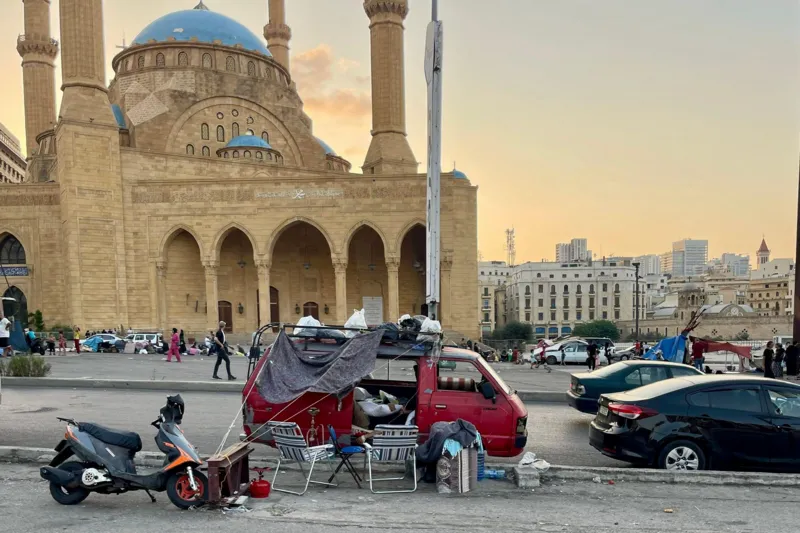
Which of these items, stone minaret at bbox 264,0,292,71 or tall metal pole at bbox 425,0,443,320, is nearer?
tall metal pole at bbox 425,0,443,320

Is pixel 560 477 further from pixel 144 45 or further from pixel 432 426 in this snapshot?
pixel 144 45

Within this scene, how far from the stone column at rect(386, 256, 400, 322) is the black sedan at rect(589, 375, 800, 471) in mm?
28694

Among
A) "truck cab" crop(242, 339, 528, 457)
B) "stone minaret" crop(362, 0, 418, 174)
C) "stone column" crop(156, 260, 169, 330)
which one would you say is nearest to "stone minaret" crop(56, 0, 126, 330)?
"stone column" crop(156, 260, 169, 330)

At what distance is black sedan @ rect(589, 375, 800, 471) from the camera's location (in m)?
6.43

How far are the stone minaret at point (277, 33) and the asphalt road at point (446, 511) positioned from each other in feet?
194

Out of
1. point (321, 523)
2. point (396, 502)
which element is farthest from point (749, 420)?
point (321, 523)

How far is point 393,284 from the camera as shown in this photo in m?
35.7

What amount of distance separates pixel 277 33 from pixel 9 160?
3066 inches

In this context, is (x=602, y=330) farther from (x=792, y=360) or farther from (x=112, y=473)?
(x=112, y=473)

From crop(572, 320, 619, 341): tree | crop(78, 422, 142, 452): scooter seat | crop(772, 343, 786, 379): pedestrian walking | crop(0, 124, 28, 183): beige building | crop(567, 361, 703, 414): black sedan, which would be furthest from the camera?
crop(0, 124, 28, 183): beige building

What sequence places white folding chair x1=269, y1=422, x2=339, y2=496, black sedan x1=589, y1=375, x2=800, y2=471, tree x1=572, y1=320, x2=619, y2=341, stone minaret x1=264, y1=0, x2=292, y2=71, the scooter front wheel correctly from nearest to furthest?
the scooter front wheel, white folding chair x1=269, y1=422, x2=339, y2=496, black sedan x1=589, y1=375, x2=800, y2=471, stone minaret x1=264, y1=0, x2=292, y2=71, tree x1=572, y1=320, x2=619, y2=341

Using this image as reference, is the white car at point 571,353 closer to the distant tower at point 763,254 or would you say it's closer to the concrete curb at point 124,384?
the concrete curb at point 124,384

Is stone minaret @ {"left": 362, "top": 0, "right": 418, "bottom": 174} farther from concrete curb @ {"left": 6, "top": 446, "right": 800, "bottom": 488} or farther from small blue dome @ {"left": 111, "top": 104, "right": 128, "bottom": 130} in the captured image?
concrete curb @ {"left": 6, "top": 446, "right": 800, "bottom": 488}

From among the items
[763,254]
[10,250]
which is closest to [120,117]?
[10,250]
